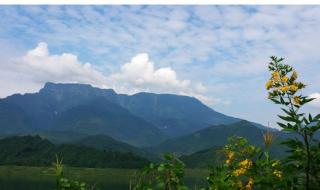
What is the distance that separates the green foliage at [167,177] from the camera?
5.34 meters

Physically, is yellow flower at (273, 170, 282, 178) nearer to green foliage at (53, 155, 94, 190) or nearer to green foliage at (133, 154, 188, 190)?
green foliage at (133, 154, 188, 190)

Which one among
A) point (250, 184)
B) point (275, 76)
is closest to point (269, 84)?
point (275, 76)

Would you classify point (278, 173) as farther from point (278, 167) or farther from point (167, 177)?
point (167, 177)

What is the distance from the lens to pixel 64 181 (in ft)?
18.7

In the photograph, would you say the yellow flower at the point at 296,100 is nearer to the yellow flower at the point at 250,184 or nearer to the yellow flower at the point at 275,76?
the yellow flower at the point at 275,76

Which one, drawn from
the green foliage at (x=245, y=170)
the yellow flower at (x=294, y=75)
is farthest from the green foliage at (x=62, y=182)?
the yellow flower at (x=294, y=75)

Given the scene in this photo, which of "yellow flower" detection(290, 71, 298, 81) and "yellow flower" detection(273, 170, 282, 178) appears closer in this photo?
"yellow flower" detection(273, 170, 282, 178)

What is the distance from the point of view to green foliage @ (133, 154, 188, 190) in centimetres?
534

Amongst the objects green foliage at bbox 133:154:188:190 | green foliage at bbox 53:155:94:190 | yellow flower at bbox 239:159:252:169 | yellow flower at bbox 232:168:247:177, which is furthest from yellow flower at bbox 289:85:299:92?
green foliage at bbox 53:155:94:190

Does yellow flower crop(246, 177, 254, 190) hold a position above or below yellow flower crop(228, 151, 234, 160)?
below

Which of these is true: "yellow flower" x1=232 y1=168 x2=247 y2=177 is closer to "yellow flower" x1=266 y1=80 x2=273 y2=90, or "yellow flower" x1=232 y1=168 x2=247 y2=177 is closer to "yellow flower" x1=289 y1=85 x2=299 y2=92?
"yellow flower" x1=266 y1=80 x2=273 y2=90

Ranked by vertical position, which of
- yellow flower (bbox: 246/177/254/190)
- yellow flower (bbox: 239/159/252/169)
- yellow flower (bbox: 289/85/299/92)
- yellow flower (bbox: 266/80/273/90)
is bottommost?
yellow flower (bbox: 246/177/254/190)
